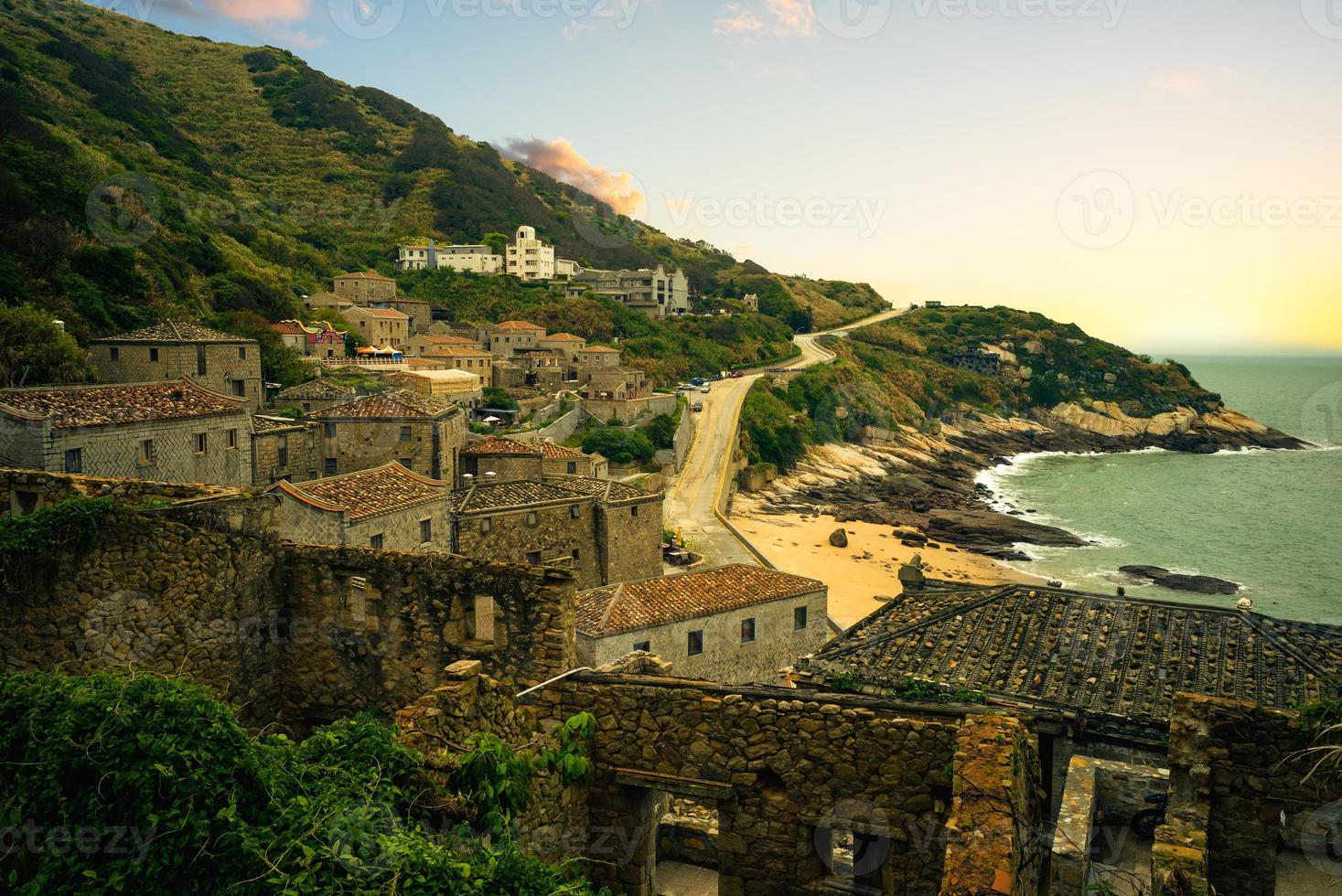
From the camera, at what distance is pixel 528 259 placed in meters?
125

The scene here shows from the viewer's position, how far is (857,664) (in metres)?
13.8

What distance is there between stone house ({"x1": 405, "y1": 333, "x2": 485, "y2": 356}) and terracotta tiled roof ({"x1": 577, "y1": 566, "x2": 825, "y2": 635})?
5465 cm

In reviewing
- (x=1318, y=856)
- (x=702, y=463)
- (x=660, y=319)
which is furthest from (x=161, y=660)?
(x=660, y=319)

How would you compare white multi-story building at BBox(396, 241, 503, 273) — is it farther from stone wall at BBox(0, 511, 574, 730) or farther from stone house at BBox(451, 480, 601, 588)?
stone wall at BBox(0, 511, 574, 730)

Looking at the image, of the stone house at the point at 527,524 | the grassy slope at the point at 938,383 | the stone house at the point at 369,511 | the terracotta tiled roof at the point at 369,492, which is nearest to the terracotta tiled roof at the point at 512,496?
the stone house at the point at 527,524

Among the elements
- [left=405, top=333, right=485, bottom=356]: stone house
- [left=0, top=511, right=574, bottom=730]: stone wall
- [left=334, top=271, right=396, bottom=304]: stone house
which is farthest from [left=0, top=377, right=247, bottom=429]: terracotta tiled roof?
[left=334, top=271, right=396, bottom=304]: stone house

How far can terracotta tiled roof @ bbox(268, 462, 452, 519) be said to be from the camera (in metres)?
17.2

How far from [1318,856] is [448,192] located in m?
157

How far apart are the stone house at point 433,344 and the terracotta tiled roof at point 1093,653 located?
6752 centimetres

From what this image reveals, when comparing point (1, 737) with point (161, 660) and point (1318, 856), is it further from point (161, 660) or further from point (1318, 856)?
point (1318, 856)

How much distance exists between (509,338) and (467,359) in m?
11.7

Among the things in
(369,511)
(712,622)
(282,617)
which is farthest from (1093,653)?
(712,622)

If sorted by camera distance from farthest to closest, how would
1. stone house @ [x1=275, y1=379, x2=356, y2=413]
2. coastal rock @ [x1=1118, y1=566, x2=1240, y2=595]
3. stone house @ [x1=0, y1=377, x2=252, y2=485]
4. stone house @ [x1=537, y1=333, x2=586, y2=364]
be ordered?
stone house @ [x1=537, y1=333, x2=586, y2=364], coastal rock @ [x1=1118, y1=566, x2=1240, y2=595], stone house @ [x1=275, y1=379, x2=356, y2=413], stone house @ [x1=0, y1=377, x2=252, y2=485]

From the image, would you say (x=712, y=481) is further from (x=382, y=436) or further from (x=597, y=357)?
(x=382, y=436)
